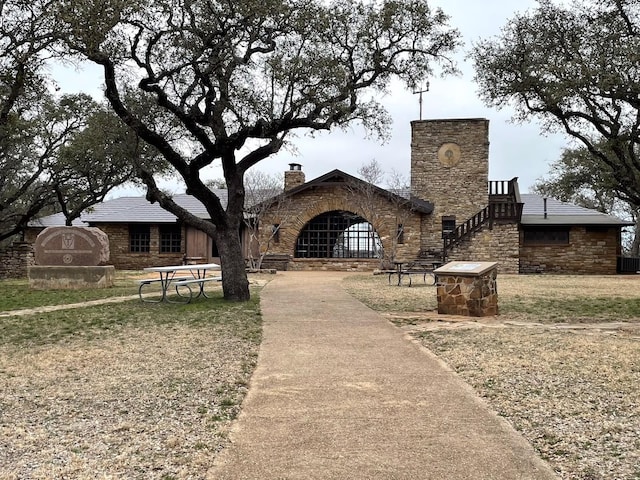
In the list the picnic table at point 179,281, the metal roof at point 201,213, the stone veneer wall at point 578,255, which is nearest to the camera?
the picnic table at point 179,281

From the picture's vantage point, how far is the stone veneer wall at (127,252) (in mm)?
27858

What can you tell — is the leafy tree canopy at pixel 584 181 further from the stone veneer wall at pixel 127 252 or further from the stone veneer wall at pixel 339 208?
the stone veneer wall at pixel 127 252

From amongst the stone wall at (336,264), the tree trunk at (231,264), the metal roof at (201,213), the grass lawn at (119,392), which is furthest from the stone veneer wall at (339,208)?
the grass lawn at (119,392)

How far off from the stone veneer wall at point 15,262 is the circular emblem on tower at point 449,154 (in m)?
18.4

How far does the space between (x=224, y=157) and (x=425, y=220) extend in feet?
51.4

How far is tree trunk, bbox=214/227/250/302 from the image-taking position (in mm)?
12438

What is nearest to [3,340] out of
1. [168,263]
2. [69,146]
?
[69,146]

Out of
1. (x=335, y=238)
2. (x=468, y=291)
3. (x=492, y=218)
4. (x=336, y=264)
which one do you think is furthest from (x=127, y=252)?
(x=468, y=291)

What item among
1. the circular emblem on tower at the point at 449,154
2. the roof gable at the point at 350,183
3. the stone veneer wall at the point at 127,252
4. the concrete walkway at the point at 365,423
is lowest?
the concrete walkway at the point at 365,423

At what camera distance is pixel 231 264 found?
1243 cm

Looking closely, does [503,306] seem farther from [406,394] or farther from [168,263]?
[168,263]

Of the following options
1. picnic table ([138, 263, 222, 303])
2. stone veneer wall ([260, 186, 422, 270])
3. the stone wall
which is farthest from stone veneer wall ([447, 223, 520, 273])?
picnic table ([138, 263, 222, 303])

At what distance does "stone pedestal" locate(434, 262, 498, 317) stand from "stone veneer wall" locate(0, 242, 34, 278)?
1860cm

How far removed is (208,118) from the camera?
12.2 meters
